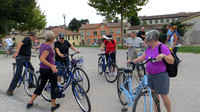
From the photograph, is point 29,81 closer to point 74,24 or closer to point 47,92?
point 47,92

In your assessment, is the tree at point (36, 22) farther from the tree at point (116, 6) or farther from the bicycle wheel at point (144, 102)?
the bicycle wheel at point (144, 102)

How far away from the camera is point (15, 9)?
16.9m

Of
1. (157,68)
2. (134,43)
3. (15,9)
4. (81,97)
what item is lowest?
(81,97)

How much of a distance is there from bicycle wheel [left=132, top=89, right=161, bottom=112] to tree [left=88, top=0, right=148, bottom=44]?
14.8 meters

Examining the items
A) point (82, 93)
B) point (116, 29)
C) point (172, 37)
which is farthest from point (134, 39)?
point (116, 29)

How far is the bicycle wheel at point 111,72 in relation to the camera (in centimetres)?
526

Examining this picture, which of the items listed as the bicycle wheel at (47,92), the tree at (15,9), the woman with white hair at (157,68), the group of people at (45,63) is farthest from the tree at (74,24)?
the woman with white hair at (157,68)

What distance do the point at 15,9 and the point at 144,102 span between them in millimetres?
19010

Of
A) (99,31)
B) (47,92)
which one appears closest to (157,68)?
(47,92)

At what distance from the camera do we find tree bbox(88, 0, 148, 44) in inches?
633

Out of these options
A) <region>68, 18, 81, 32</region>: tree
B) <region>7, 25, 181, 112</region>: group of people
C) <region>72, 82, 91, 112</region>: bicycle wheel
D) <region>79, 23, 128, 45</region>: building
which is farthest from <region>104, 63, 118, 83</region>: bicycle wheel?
<region>68, 18, 81, 32</region>: tree

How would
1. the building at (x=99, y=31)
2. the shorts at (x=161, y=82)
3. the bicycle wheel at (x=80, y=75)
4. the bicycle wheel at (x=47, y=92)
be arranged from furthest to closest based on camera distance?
the building at (x=99, y=31) → the bicycle wheel at (x=80, y=75) → the bicycle wheel at (x=47, y=92) → the shorts at (x=161, y=82)

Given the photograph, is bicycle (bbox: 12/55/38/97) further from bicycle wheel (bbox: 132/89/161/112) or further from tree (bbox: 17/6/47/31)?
tree (bbox: 17/6/47/31)

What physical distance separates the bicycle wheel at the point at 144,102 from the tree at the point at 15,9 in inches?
705
